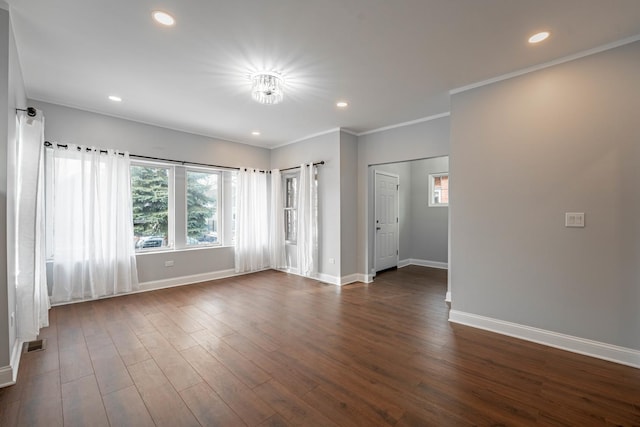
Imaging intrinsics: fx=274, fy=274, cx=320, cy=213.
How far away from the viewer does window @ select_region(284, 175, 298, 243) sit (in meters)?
5.96

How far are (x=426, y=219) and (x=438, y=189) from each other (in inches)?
30.6

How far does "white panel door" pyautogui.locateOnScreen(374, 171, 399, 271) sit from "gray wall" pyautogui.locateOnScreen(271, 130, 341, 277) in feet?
3.43

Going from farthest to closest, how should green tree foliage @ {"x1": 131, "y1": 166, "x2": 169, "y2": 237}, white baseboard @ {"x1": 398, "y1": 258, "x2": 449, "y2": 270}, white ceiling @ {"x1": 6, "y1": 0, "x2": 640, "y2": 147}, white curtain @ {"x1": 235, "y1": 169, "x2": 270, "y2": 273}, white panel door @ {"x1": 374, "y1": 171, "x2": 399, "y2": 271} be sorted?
white baseboard @ {"x1": 398, "y1": 258, "x2": 449, "y2": 270}
white panel door @ {"x1": 374, "y1": 171, "x2": 399, "y2": 271}
white curtain @ {"x1": 235, "y1": 169, "x2": 270, "y2": 273}
green tree foliage @ {"x1": 131, "y1": 166, "x2": 169, "y2": 237}
white ceiling @ {"x1": 6, "y1": 0, "x2": 640, "y2": 147}

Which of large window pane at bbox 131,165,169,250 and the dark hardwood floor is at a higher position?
Result: large window pane at bbox 131,165,169,250

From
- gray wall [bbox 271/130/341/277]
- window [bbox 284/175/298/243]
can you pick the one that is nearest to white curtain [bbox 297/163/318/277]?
gray wall [bbox 271/130/341/277]

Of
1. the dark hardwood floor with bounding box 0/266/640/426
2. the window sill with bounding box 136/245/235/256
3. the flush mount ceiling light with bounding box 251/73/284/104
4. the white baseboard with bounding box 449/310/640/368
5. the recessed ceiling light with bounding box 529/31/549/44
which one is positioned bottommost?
the dark hardwood floor with bounding box 0/266/640/426

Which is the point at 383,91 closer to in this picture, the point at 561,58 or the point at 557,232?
the point at 561,58

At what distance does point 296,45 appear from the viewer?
2.46 metres

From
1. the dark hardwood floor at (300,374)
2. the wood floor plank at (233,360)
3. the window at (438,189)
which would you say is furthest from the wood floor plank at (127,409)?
the window at (438,189)

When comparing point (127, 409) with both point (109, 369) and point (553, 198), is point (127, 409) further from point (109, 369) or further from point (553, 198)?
point (553, 198)

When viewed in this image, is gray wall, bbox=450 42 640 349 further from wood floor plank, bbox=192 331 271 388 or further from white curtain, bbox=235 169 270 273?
white curtain, bbox=235 169 270 273

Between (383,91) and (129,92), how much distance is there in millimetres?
3148

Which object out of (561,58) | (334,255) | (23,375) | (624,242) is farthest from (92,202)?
(624,242)

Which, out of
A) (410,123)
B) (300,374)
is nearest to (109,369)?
(300,374)
